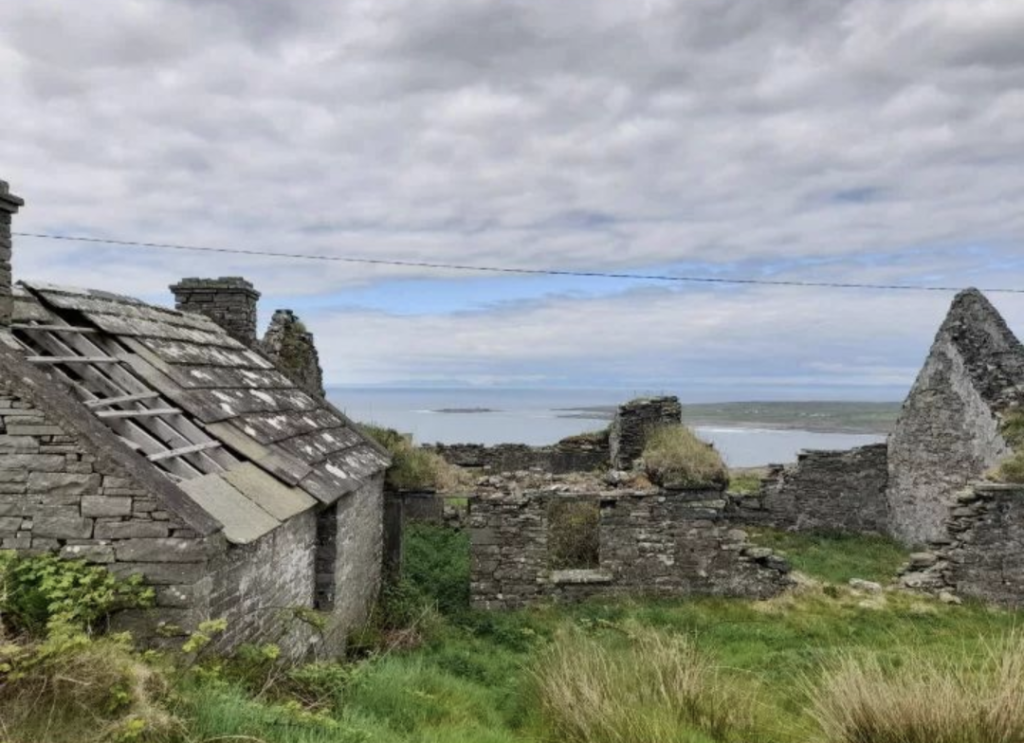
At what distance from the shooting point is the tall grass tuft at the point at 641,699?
5992 mm

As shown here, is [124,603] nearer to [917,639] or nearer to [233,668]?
[233,668]

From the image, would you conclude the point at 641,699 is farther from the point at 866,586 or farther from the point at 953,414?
the point at 953,414

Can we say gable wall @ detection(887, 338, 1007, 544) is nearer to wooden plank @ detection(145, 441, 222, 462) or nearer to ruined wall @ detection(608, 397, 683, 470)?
ruined wall @ detection(608, 397, 683, 470)

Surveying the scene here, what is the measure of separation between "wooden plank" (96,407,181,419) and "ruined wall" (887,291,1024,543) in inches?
587

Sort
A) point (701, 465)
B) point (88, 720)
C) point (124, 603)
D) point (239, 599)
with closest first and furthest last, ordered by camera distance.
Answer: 1. point (88, 720)
2. point (124, 603)
3. point (239, 599)
4. point (701, 465)

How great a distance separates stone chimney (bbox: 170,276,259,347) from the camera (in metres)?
12.4

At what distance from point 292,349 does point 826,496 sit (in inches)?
533

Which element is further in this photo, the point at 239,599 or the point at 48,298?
the point at 48,298

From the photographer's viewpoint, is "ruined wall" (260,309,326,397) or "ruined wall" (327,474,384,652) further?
"ruined wall" (260,309,326,397)

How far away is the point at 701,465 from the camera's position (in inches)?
530

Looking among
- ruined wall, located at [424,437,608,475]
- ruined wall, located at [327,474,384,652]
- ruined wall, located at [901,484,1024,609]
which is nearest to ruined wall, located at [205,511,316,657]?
ruined wall, located at [327,474,384,652]

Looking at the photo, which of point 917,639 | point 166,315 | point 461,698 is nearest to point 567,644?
point 461,698

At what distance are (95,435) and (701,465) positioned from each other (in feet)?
31.8

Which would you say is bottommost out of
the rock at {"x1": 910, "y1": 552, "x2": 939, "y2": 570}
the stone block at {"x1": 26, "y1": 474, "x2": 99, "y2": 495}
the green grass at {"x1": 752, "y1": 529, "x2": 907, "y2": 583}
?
the green grass at {"x1": 752, "y1": 529, "x2": 907, "y2": 583}
